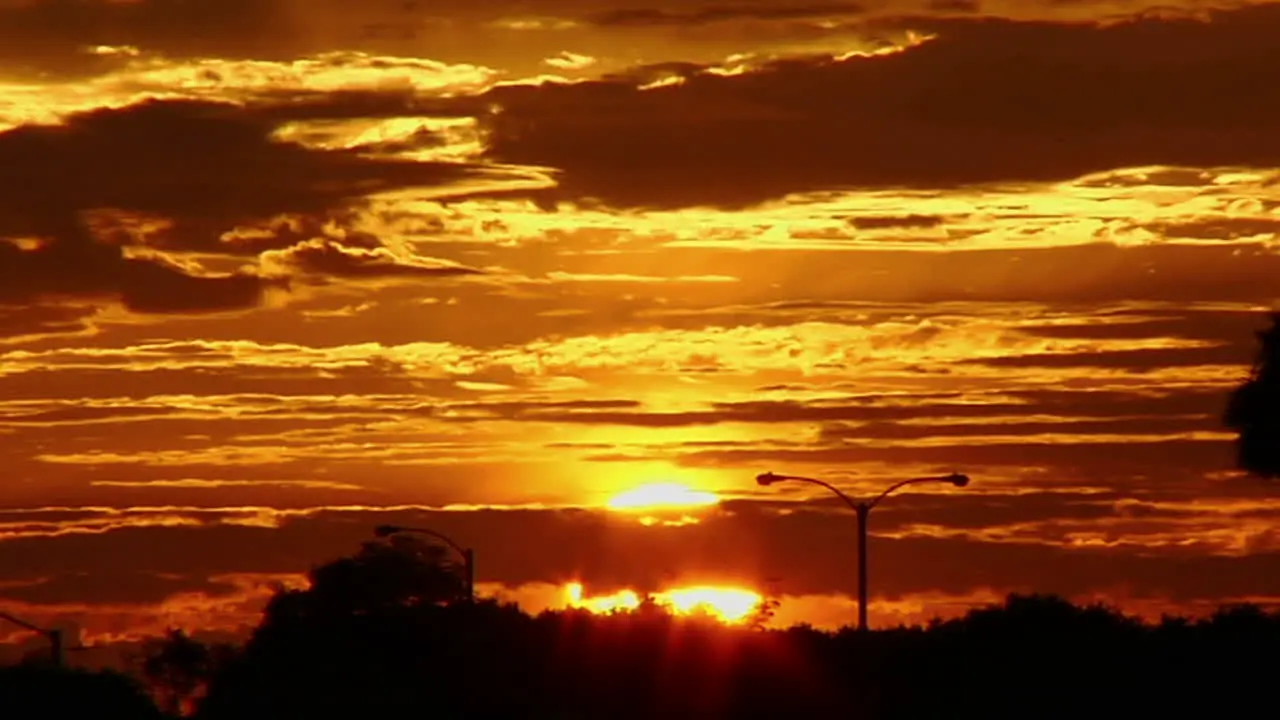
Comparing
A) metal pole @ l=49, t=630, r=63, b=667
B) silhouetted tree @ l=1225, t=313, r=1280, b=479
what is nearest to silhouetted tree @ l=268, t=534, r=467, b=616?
metal pole @ l=49, t=630, r=63, b=667

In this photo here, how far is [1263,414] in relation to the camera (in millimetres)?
78625

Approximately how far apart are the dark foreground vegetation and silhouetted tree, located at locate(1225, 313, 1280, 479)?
14982 millimetres

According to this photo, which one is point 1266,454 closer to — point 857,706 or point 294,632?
point 857,706

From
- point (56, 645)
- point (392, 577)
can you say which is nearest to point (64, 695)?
point (56, 645)

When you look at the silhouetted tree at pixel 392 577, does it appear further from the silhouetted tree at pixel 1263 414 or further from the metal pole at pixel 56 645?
the silhouetted tree at pixel 1263 414

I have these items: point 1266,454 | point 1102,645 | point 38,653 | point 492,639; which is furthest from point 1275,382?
point 38,653

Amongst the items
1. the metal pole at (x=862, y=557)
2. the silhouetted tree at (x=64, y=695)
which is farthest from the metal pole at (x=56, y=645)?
the metal pole at (x=862, y=557)

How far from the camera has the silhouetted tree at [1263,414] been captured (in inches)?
3078

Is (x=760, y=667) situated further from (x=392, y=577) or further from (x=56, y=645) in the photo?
(x=392, y=577)

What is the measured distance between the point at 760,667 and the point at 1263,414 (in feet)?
67.8

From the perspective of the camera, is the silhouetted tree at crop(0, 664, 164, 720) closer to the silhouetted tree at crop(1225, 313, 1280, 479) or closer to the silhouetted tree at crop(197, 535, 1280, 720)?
the silhouetted tree at crop(197, 535, 1280, 720)

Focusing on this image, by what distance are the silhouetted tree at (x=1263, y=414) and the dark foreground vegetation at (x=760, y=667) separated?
14982mm

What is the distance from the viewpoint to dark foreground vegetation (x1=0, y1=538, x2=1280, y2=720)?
2363 inches

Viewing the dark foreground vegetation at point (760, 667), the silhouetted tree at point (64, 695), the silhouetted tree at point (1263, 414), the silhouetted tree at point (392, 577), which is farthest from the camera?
the silhouetted tree at point (392, 577)
